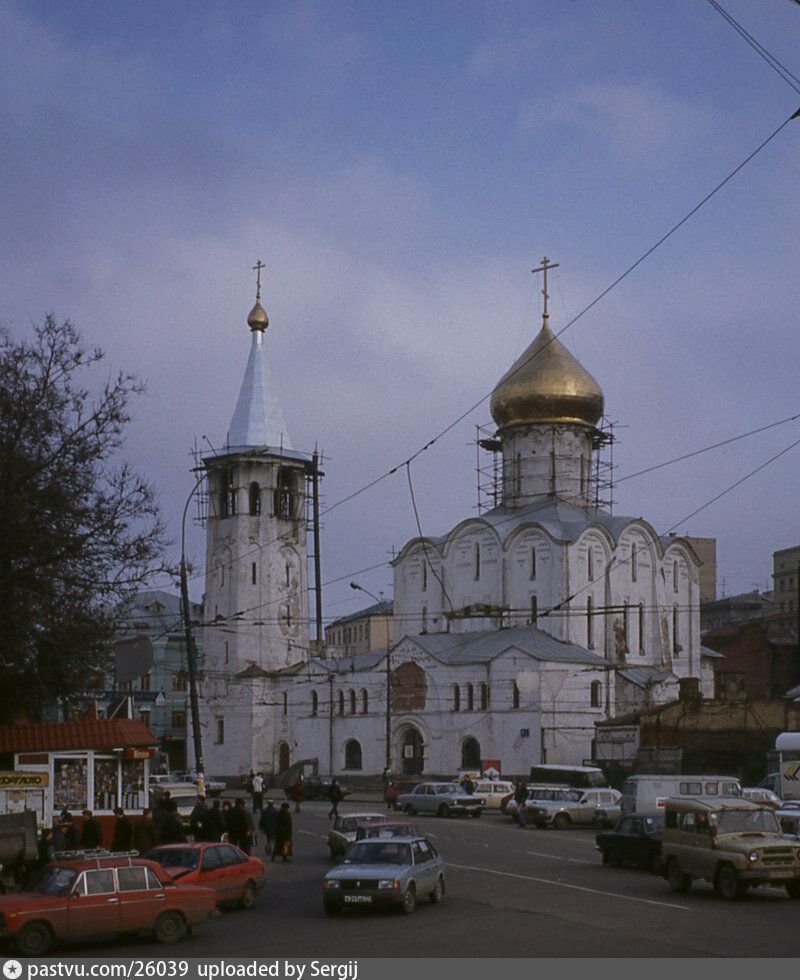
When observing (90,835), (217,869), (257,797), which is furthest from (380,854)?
(257,797)

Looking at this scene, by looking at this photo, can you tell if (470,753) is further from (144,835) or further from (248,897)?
(248,897)

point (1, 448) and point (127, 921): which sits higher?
point (1, 448)

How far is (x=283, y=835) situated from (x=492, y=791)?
19.6 m

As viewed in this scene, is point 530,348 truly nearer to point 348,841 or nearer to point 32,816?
point 348,841

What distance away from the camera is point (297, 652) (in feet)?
241

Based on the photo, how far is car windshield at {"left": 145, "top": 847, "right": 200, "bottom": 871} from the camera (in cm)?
1975

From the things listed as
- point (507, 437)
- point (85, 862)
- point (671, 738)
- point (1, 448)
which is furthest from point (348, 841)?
point (507, 437)

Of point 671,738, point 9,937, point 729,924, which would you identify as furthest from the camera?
point 671,738

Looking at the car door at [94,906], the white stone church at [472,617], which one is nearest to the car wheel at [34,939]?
the car door at [94,906]

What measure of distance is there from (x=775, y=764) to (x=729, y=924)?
2850 cm

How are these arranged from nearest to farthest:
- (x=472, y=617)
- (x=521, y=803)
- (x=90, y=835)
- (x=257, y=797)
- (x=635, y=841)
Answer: (x=90, y=835) < (x=635, y=841) < (x=521, y=803) < (x=257, y=797) < (x=472, y=617)

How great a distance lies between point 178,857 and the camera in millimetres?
19891

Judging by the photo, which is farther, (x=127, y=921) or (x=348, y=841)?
(x=348, y=841)

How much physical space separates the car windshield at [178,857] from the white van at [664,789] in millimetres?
12731
